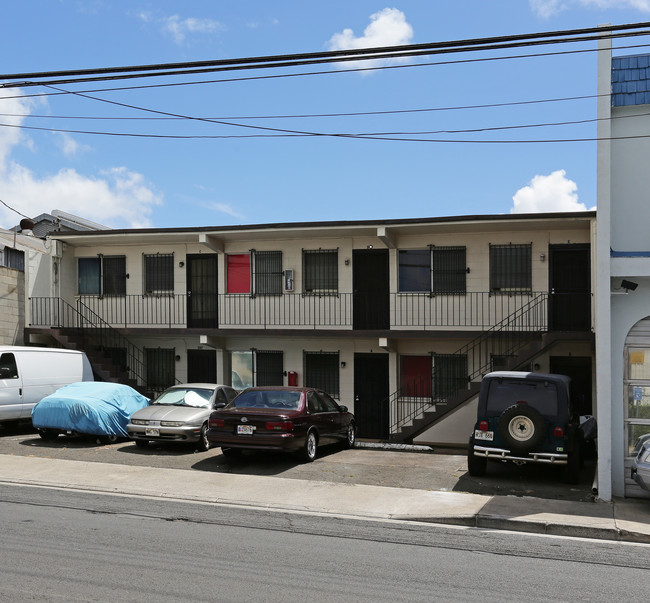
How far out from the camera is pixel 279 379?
2152 centimetres

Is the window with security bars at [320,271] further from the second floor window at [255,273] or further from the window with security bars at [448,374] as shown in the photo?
the window with security bars at [448,374]

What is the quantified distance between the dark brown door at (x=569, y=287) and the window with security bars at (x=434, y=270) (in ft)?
7.70

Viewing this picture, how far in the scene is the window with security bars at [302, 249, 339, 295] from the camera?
20828 mm

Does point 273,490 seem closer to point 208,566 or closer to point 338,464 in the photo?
point 338,464

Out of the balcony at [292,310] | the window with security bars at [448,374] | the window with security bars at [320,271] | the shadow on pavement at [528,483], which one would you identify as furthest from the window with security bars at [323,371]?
the shadow on pavement at [528,483]

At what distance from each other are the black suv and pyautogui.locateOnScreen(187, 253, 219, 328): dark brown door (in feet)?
36.2

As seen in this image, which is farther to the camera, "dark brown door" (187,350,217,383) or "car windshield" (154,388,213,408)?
"dark brown door" (187,350,217,383)

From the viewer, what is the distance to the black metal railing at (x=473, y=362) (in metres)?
18.6

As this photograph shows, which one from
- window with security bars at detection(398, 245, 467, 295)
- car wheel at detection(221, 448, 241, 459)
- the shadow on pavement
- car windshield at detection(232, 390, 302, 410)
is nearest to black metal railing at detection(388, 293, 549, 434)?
window with security bars at detection(398, 245, 467, 295)

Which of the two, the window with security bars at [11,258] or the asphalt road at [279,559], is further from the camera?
the window with security bars at [11,258]

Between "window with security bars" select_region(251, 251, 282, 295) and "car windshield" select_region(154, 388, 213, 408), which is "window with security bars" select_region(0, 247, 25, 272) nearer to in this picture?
"window with security bars" select_region(251, 251, 282, 295)

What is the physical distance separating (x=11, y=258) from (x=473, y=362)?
15914 mm

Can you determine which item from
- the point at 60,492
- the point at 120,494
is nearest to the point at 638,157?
the point at 120,494

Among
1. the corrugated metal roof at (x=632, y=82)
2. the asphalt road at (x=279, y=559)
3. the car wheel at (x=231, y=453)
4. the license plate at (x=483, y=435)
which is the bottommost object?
the car wheel at (x=231, y=453)
